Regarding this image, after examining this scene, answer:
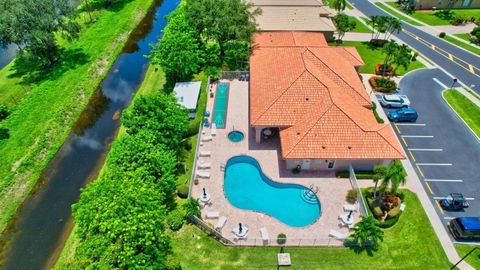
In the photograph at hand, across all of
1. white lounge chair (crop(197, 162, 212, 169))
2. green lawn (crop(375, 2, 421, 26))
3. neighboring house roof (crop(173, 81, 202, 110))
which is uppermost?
green lawn (crop(375, 2, 421, 26))

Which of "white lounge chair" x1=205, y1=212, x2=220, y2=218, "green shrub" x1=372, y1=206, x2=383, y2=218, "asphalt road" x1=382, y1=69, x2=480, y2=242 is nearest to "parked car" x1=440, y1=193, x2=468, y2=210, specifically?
"asphalt road" x1=382, y1=69, x2=480, y2=242

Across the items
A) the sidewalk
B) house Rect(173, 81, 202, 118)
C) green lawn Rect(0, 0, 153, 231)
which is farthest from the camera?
house Rect(173, 81, 202, 118)

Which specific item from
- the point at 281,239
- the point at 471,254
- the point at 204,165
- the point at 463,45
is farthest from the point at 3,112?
the point at 463,45

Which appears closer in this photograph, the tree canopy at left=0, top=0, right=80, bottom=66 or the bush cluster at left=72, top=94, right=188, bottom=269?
the bush cluster at left=72, top=94, right=188, bottom=269

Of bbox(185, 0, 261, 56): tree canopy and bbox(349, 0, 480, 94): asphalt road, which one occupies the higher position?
bbox(185, 0, 261, 56): tree canopy

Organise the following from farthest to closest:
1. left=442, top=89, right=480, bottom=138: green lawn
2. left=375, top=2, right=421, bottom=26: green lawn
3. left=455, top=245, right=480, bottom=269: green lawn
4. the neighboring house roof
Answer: left=375, top=2, right=421, bottom=26: green lawn < the neighboring house roof < left=442, top=89, right=480, bottom=138: green lawn < left=455, top=245, right=480, bottom=269: green lawn

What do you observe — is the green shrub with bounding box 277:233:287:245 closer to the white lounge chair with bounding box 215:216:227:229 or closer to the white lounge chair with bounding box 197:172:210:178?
the white lounge chair with bounding box 215:216:227:229

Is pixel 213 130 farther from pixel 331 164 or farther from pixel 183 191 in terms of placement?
pixel 331 164

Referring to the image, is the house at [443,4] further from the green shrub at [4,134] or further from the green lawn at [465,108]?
the green shrub at [4,134]
